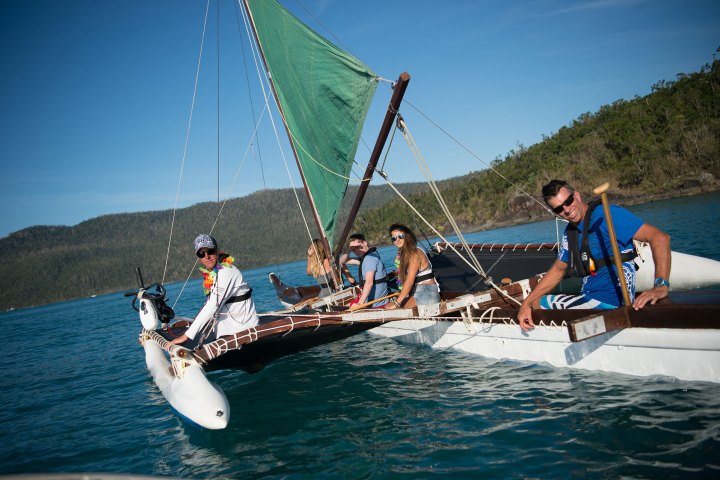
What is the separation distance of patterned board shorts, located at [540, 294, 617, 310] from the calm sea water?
A: 816 mm

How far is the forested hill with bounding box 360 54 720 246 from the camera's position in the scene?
146 feet

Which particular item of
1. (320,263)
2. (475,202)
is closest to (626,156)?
(475,202)

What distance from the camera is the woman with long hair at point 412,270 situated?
784 cm

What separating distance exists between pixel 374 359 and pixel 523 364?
309cm

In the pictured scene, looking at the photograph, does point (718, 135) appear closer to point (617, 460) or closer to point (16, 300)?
point (617, 460)

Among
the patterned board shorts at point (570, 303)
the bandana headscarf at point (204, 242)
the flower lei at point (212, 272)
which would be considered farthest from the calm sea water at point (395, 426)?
the bandana headscarf at point (204, 242)

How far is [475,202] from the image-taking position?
2832 inches

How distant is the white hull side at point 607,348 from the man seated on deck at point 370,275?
5.66 ft

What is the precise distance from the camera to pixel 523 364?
650cm

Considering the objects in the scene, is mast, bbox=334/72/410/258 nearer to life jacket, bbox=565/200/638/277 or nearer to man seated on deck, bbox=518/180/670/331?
man seated on deck, bbox=518/180/670/331

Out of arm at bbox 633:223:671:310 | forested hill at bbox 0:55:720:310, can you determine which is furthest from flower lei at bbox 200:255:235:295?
forested hill at bbox 0:55:720:310

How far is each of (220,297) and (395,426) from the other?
3.09 meters

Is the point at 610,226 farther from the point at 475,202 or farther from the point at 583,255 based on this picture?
the point at 475,202

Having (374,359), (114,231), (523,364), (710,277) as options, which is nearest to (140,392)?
(374,359)
